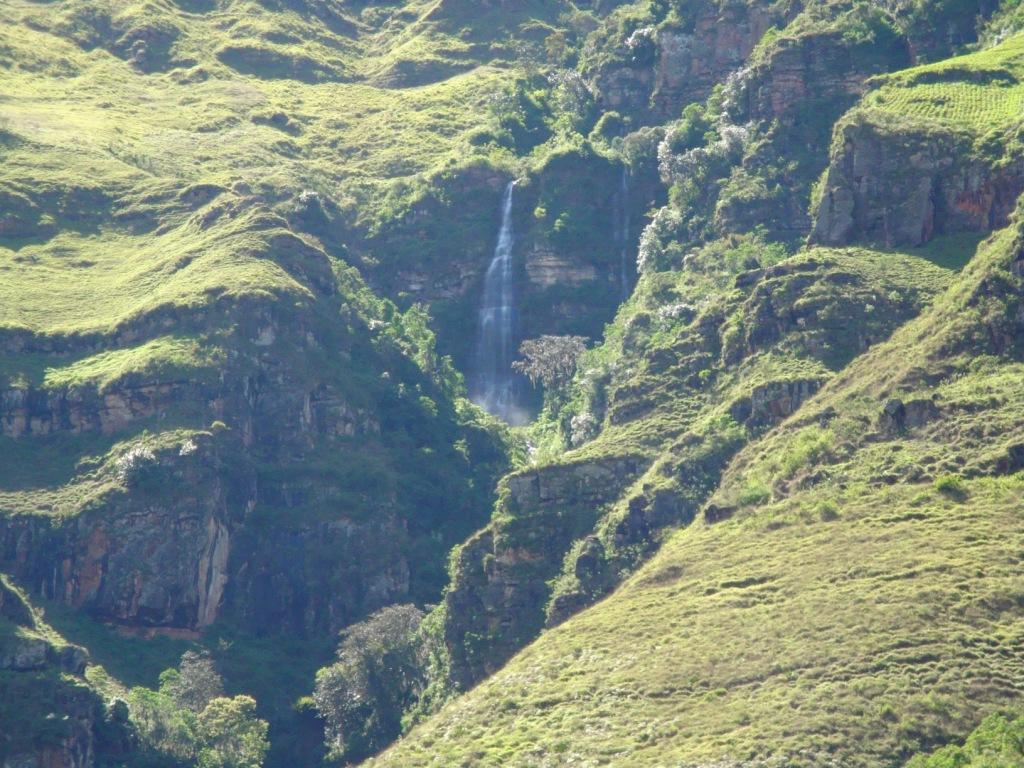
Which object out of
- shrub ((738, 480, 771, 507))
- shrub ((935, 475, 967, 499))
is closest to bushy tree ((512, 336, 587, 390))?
shrub ((738, 480, 771, 507))

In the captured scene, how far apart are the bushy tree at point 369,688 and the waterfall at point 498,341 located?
1787 inches

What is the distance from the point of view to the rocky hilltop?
355 feet

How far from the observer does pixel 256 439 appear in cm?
16425

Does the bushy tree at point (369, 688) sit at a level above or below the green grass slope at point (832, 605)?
below

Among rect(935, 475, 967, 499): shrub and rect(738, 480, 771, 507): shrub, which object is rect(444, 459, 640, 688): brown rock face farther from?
rect(935, 475, 967, 499): shrub

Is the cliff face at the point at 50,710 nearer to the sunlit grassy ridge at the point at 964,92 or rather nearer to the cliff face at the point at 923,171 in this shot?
the cliff face at the point at 923,171

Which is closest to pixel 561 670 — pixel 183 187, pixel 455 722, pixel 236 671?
pixel 455 722

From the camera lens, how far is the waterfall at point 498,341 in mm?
187000

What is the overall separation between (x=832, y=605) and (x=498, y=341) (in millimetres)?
85464

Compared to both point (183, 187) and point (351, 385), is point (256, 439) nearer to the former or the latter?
point (351, 385)

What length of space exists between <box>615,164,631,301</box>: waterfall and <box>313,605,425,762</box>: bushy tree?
55.4 m

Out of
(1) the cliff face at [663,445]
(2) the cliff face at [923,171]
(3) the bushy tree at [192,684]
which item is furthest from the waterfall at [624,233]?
(3) the bushy tree at [192,684]

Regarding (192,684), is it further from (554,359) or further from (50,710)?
(554,359)

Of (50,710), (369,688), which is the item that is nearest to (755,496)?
(369,688)
